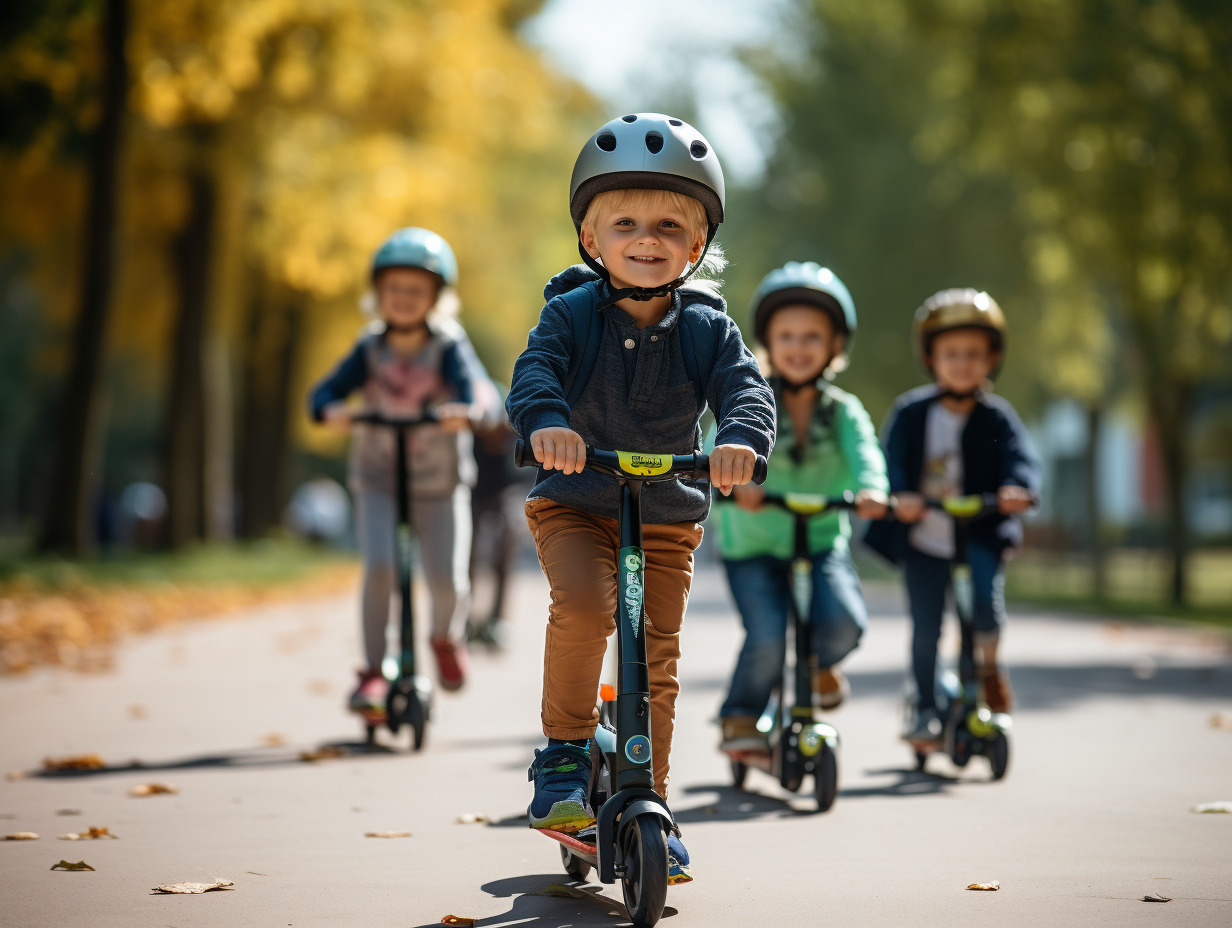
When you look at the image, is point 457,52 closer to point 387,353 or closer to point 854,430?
point 387,353

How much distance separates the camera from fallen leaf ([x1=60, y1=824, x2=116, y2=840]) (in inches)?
205

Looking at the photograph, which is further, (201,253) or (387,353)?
(201,253)

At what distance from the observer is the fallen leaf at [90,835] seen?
5.21 m

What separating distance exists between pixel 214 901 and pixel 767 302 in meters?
3.34

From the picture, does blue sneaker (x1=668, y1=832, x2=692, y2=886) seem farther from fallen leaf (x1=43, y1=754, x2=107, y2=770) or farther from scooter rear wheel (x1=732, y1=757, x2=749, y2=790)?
fallen leaf (x1=43, y1=754, x2=107, y2=770)

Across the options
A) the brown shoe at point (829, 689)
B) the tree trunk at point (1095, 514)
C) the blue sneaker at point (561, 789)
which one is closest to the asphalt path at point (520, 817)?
the blue sneaker at point (561, 789)

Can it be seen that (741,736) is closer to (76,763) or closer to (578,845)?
(578,845)

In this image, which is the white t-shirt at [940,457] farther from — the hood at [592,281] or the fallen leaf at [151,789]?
the fallen leaf at [151,789]

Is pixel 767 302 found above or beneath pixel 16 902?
above

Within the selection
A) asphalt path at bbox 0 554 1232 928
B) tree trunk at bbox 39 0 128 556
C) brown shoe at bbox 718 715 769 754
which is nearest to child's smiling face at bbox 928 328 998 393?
asphalt path at bbox 0 554 1232 928

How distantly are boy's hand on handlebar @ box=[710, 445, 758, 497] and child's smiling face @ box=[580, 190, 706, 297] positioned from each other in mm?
651

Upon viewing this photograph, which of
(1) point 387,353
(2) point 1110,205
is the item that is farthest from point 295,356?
(1) point 387,353

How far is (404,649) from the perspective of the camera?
24.2ft

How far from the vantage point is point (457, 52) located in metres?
20.5
